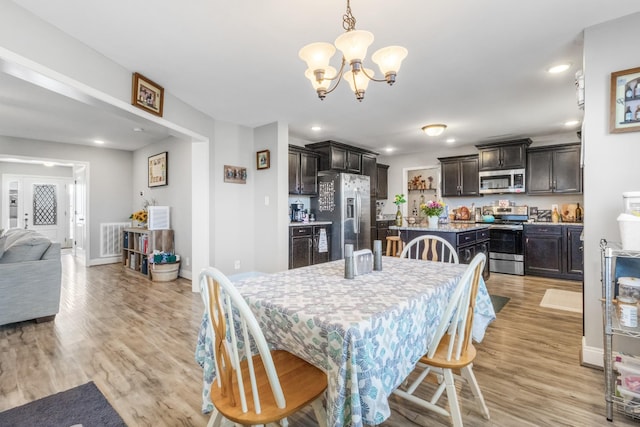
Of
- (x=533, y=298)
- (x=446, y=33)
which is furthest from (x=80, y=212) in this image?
(x=533, y=298)

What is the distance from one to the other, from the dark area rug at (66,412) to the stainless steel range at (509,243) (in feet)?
17.9

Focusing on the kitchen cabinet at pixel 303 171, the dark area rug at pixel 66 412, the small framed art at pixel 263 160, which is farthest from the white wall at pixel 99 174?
the dark area rug at pixel 66 412

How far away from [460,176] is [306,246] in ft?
11.0

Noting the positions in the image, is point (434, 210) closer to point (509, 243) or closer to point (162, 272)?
point (509, 243)

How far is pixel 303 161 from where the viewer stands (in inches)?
206

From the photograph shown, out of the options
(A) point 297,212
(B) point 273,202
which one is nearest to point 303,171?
(A) point 297,212

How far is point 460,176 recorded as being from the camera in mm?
5941

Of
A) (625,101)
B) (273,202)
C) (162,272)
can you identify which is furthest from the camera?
(162,272)

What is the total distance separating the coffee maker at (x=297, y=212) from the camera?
5.38 m

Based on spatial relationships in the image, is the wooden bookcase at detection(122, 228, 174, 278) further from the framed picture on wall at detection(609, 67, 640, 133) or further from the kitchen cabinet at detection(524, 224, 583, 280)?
the kitchen cabinet at detection(524, 224, 583, 280)

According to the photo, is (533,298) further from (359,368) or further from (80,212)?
(80,212)

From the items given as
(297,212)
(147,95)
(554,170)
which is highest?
(147,95)

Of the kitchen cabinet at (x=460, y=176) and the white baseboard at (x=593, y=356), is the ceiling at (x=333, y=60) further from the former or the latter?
the white baseboard at (x=593, y=356)

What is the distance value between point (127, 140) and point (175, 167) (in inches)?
51.6
